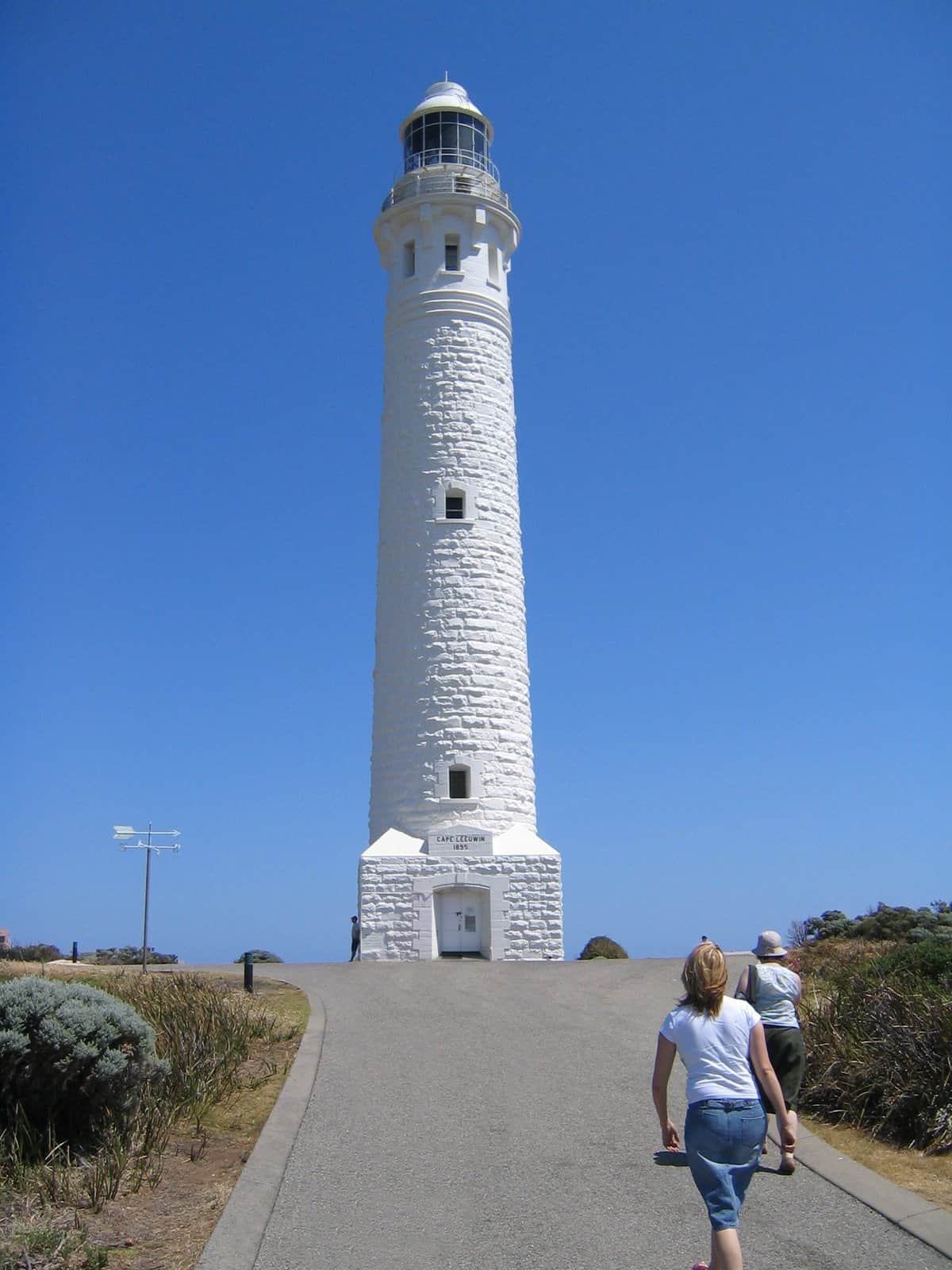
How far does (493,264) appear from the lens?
29.2 meters

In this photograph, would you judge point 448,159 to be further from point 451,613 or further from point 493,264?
point 451,613

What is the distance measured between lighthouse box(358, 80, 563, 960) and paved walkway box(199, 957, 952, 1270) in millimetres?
9540

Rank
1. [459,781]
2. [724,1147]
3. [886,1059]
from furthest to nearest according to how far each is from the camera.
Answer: [459,781] → [886,1059] → [724,1147]

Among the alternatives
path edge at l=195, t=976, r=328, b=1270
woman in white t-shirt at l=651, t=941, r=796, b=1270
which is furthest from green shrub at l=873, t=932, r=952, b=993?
woman in white t-shirt at l=651, t=941, r=796, b=1270

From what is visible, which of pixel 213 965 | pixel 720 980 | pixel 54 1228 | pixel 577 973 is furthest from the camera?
pixel 213 965

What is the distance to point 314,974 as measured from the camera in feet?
66.5

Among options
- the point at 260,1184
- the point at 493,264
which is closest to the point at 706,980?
the point at 260,1184

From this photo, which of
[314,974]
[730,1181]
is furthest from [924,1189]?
[314,974]

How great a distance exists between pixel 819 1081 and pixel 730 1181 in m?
5.33

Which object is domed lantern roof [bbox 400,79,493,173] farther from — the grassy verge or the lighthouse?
the grassy verge

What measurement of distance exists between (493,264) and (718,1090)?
25658 mm

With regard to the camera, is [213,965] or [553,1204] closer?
[553,1204]

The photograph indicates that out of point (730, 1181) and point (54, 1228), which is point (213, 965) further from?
point (730, 1181)

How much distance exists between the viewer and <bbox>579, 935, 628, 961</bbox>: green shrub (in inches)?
1048
